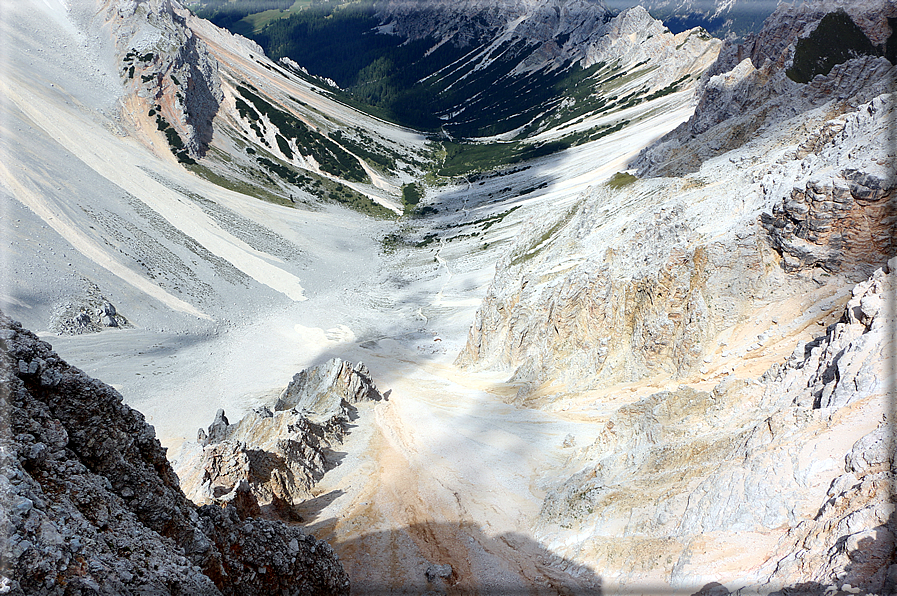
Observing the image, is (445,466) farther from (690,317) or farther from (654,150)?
(654,150)

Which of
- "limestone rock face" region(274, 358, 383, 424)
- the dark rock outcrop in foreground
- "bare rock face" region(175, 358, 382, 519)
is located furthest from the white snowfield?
the dark rock outcrop in foreground

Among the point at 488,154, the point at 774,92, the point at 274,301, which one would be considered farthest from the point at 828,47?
the point at 488,154

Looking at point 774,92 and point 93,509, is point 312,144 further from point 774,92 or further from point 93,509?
point 93,509

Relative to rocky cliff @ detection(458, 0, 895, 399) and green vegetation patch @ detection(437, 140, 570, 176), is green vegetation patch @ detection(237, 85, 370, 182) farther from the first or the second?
rocky cliff @ detection(458, 0, 895, 399)

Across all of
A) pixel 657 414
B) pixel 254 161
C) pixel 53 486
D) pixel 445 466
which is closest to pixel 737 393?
pixel 657 414

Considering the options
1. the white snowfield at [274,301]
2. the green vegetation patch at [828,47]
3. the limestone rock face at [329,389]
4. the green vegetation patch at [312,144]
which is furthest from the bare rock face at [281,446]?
the green vegetation patch at [312,144]

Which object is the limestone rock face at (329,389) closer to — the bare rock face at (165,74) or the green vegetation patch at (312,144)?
the bare rock face at (165,74)
